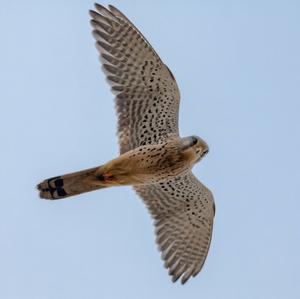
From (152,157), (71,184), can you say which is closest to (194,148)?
(152,157)

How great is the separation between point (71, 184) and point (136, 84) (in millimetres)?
1983

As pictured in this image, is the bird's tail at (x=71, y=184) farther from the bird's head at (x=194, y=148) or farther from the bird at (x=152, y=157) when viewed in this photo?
the bird's head at (x=194, y=148)

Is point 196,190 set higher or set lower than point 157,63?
lower

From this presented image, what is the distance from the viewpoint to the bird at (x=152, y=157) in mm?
13672

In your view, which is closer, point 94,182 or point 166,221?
point 94,182

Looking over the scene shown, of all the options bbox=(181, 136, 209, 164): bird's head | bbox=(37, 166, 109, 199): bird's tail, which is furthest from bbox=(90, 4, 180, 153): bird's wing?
bbox=(37, 166, 109, 199): bird's tail

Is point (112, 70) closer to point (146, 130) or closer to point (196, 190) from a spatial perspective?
point (146, 130)

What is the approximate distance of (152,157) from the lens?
45.3ft

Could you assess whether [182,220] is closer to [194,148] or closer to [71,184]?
[194,148]

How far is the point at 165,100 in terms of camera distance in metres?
14.2

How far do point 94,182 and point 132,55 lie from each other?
212 cm

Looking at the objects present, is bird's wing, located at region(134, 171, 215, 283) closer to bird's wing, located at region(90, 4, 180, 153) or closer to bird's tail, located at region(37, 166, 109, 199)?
bird's wing, located at region(90, 4, 180, 153)

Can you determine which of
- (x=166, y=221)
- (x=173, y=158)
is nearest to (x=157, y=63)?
(x=173, y=158)

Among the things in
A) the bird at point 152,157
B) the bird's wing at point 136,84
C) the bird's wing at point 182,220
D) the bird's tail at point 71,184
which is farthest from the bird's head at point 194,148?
the bird's tail at point 71,184
